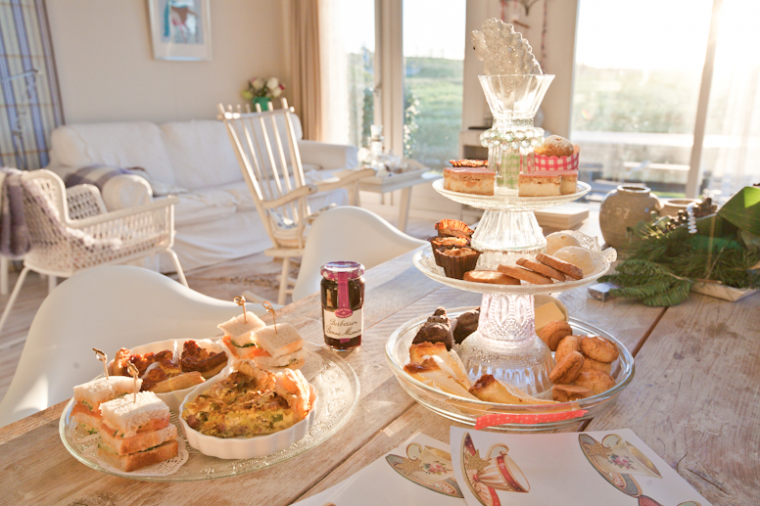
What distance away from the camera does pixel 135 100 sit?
425cm

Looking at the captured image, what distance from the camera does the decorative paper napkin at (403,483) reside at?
1.81 feet

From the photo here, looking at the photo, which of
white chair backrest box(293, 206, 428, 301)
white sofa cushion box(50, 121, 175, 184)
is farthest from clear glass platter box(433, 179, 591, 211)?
white sofa cushion box(50, 121, 175, 184)

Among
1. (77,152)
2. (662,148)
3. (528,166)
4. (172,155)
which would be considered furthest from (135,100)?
(528,166)

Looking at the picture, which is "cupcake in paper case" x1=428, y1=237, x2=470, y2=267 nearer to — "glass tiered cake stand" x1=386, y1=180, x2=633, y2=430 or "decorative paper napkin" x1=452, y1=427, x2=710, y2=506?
"glass tiered cake stand" x1=386, y1=180, x2=633, y2=430

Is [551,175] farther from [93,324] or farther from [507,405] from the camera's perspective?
[93,324]

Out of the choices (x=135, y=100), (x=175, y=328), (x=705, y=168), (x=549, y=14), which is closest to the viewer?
(x=175, y=328)

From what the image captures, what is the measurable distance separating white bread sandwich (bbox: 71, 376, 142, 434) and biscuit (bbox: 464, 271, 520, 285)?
1.43 feet

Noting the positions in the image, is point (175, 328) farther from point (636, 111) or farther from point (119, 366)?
point (636, 111)

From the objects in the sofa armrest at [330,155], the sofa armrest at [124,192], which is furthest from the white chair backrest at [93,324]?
the sofa armrest at [330,155]

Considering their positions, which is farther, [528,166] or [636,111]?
[636,111]

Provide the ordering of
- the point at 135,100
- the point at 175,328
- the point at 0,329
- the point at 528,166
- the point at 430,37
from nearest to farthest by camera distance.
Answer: the point at 528,166, the point at 175,328, the point at 0,329, the point at 135,100, the point at 430,37

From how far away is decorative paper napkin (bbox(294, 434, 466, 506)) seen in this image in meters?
0.55

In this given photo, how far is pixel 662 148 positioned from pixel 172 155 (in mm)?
3539

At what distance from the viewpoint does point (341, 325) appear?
0.87 m
